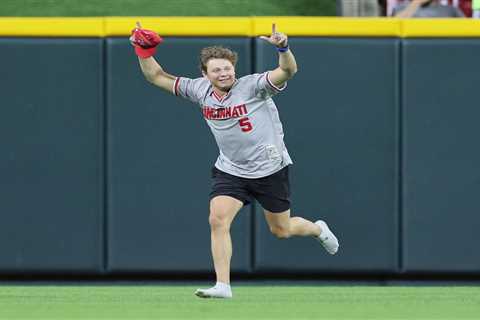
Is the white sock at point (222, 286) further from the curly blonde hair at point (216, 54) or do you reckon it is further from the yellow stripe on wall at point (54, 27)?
the yellow stripe on wall at point (54, 27)

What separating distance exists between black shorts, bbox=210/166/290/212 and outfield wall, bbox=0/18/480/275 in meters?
0.89

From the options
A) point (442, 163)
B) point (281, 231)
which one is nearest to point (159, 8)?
point (442, 163)

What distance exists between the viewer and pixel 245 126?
8.02m

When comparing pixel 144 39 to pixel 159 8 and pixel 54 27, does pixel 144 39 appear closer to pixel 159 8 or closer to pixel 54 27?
pixel 54 27

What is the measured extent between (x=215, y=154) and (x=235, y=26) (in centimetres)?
85

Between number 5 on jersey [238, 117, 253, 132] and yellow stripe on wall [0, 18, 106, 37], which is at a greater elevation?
yellow stripe on wall [0, 18, 106, 37]

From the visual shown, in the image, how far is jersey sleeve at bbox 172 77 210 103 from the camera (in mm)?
8117

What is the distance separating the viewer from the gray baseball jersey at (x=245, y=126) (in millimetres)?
7996

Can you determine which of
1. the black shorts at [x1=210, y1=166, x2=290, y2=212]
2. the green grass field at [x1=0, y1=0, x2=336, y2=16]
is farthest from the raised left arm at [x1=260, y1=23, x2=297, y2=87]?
the green grass field at [x1=0, y1=0, x2=336, y2=16]

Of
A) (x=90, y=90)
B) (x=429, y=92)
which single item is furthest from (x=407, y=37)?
(x=90, y=90)

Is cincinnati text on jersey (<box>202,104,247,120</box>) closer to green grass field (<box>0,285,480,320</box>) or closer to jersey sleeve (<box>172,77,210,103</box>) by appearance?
jersey sleeve (<box>172,77,210,103</box>)

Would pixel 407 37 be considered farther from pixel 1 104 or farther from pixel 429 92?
pixel 1 104

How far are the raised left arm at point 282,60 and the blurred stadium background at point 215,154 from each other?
1246mm

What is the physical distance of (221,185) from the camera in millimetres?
8008
